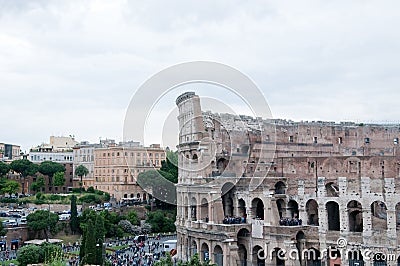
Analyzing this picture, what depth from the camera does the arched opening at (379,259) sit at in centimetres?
3169

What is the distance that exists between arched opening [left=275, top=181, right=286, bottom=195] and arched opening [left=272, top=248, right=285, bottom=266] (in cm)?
556

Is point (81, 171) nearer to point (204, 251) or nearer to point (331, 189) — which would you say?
point (204, 251)

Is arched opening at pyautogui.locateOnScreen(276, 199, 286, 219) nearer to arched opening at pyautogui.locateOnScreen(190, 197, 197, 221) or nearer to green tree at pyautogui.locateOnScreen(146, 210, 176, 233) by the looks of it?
arched opening at pyautogui.locateOnScreen(190, 197, 197, 221)

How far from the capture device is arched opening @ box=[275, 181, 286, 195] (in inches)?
1566

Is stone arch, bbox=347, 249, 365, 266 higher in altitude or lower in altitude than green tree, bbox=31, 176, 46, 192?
lower

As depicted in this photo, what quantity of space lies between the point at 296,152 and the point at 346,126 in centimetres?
550

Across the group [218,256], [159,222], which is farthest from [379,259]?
[159,222]

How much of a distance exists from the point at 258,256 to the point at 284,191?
569 cm

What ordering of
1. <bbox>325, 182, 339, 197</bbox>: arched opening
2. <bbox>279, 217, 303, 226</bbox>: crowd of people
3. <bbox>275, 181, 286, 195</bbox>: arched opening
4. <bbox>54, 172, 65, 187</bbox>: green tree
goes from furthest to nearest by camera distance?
1. <bbox>54, 172, 65, 187</bbox>: green tree
2. <bbox>275, 181, 286, 195</bbox>: arched opening
3. <bbox>325, 182, 339, 197</bbox>: arched opening
4. <bbox>279, 217, 303, 226</bbox>: crowd of people

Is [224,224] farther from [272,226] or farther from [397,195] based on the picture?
[397,195]

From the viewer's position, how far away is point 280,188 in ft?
132

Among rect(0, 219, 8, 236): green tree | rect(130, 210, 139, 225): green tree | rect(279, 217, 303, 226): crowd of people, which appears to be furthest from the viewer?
rect(130, 210, 139, 225): green tree

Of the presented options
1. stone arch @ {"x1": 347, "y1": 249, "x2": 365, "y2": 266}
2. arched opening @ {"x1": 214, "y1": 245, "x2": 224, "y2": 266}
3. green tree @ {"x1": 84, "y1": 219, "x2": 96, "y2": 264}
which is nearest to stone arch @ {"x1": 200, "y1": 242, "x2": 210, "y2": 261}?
arched opening @ {"x1": 214, "y1": 245, "x2": 224, "y2": 266}

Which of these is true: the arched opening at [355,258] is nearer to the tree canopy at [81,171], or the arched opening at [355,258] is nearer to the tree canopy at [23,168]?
the tree canopy at [23,168]
